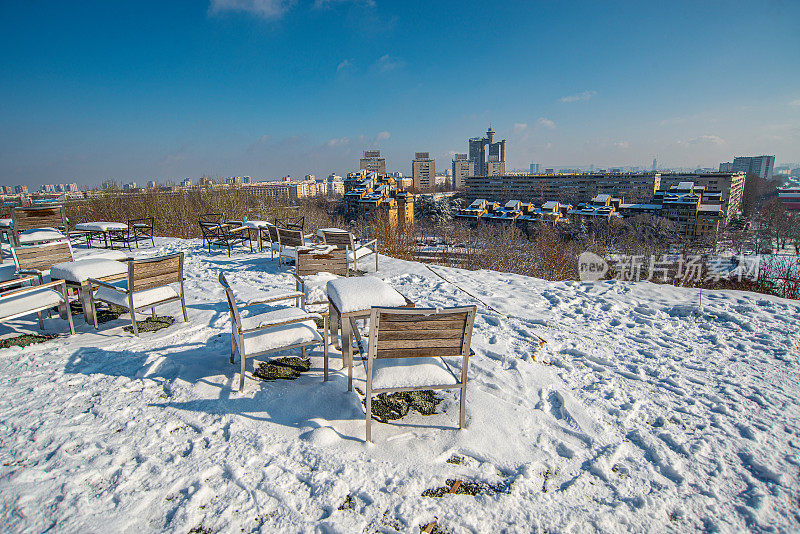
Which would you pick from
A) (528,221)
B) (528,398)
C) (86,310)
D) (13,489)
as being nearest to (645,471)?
(528,398)

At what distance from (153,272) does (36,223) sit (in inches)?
299

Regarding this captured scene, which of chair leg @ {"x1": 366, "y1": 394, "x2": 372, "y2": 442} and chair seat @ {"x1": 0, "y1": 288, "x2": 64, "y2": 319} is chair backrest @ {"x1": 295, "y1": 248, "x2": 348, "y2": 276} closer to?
chair seat @ {"x1": 0, "y1": 288, "x2": 64, "y2": 319}

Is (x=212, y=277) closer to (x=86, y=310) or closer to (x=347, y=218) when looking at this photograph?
(x=86, y=310)

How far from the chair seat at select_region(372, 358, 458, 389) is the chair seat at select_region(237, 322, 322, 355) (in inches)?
32.7

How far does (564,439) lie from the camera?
8.94 feet

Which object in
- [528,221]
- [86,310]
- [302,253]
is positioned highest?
[302,253]

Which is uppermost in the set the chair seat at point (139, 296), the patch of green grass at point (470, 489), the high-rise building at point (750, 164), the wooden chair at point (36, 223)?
the high-rise building at point (750, 164)

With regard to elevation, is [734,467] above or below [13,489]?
below

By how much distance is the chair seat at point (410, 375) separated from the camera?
255 centimetres

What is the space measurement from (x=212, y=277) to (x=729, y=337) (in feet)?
27.2

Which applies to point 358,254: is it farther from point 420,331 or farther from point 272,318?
point 420,331

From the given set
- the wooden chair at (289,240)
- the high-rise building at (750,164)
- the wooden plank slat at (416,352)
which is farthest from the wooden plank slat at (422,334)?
the high-rise building at (750,164)

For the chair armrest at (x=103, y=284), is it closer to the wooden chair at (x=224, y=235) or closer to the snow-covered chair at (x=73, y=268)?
the snow-covered chair at (x=73, y=268)

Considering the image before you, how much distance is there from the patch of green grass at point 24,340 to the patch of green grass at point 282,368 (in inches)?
109
